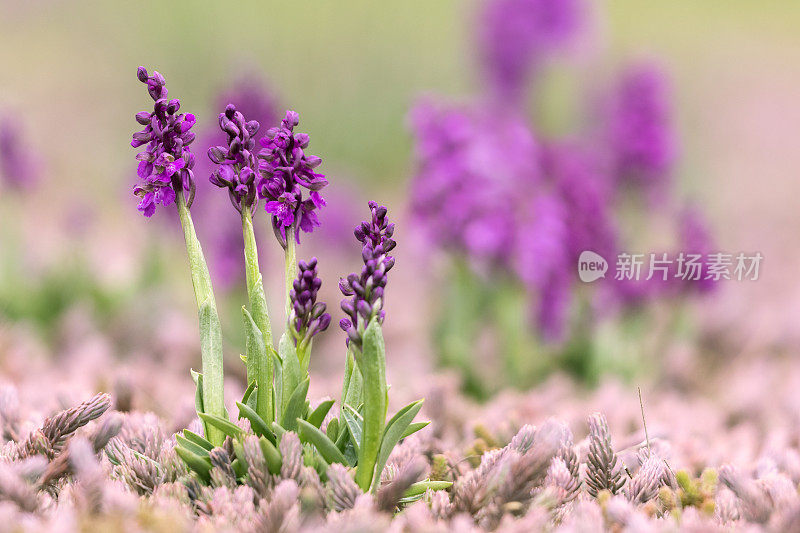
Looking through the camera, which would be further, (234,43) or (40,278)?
(234,43)

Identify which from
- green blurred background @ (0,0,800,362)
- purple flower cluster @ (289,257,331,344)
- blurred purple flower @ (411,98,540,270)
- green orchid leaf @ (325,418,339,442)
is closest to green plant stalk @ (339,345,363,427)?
green orchid leaf @ (325,418,339,442)

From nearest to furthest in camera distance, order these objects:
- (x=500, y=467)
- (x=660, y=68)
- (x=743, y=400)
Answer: (x=500, y=467) → (x=743, y=400) → (x=660, y=68)

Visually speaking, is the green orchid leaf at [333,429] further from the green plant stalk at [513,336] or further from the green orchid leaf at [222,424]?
the green plant stalk at [513,336]

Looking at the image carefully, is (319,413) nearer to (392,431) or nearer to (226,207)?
(392,431)

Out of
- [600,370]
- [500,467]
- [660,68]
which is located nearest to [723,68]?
[660,68]

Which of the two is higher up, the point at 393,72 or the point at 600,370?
the point at 393,72

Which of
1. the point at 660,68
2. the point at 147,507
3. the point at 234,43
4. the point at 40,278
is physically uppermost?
the point at 234,43

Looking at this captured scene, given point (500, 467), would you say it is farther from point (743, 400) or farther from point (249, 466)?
point (743, 400)
